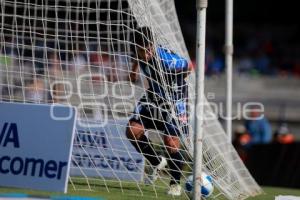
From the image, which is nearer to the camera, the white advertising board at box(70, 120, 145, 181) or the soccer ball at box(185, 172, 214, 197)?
the soccer ball at box(185, 172, 214, 197)

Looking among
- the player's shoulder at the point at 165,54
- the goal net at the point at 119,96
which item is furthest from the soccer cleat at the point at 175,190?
the player's shoulder at the point at 165,54

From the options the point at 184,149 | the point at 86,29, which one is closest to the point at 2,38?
the point at 86,29

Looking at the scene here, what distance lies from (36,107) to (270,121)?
427 inches

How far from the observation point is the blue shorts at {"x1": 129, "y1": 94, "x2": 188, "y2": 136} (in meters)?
6.89

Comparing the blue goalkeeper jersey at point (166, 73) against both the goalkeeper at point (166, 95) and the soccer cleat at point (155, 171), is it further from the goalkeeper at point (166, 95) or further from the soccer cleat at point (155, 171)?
the soccer cleat at point (155, 171)

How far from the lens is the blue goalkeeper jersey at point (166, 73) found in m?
6.94

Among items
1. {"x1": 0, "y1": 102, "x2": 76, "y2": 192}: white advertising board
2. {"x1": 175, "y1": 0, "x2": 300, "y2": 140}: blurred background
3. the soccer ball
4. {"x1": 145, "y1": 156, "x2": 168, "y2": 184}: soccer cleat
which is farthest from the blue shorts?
{"x1": 175, "y1": 0, "x2": 300, "y2": 140}: blurred background

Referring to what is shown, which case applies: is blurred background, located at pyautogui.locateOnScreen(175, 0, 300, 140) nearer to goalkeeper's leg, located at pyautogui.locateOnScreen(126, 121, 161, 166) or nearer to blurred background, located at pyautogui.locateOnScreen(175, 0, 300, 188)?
blurred background, located at pyautogui.locateOnScreen(175, 0, 300, 188)

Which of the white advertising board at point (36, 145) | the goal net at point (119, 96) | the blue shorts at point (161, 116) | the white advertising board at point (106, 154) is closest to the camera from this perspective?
the white advertising board at point (36, 145)

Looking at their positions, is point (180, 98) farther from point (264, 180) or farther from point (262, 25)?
point (262, 25)

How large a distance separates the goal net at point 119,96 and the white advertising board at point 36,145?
889mm

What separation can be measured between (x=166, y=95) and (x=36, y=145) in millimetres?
1277

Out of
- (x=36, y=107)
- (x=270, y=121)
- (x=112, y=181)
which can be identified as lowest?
(x=270, y=121)

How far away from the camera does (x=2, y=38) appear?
7871 mm
